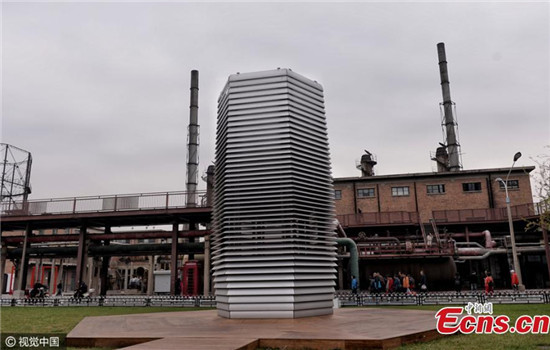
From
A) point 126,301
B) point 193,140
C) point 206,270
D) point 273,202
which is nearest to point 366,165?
point 193,140

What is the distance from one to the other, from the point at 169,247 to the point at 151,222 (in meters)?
2.29

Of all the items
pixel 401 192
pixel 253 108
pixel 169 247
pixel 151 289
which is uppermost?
pixel 401 192

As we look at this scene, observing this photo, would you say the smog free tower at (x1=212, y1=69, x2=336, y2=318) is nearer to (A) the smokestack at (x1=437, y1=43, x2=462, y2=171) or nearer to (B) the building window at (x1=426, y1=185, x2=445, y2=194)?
(B) the building window at (x1=426, y1=185, x2=445, y2=194)

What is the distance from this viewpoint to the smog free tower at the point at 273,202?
1074 centimetres

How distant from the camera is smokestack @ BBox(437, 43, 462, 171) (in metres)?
46.3

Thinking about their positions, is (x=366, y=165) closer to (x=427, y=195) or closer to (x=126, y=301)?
(x=427, y=195)

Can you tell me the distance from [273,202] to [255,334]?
4.08m

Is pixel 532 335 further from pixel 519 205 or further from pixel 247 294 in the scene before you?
pixel 519 205

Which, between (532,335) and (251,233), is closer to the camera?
(532,335)

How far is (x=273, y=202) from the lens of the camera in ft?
36.8

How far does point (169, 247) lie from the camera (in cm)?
3134

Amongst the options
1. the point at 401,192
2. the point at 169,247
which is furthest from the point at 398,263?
the point at 169,247

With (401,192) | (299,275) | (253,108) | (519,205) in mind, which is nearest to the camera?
(299,275)

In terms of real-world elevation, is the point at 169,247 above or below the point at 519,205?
below
